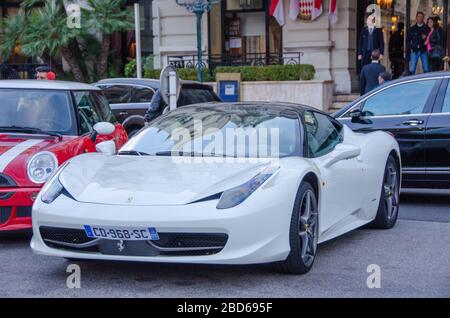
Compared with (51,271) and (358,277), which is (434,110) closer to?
(358,277)

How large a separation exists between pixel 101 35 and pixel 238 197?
1836 centimetres

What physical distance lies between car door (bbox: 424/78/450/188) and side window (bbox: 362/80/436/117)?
0.22 m

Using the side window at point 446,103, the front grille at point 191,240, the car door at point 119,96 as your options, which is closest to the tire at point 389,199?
the side window at point 446,103

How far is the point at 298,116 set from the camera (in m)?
7.16

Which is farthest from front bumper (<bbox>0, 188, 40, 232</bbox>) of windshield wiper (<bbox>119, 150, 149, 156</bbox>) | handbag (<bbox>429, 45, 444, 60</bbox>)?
handbag (<bbox>429, 45, 444, 60</bbox>)

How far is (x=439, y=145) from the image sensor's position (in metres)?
9.83

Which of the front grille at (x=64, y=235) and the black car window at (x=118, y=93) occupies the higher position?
the black car window at (x=118, y=93)

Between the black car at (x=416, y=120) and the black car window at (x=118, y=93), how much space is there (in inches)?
223

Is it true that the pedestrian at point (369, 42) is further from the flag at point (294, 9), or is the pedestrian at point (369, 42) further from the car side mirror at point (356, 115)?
the car side mirror at point (356, 115)

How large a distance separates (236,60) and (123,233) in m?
16.5

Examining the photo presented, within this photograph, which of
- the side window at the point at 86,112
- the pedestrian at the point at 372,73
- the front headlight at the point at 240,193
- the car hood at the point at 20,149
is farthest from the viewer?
the pedestrian at the point at 372,73

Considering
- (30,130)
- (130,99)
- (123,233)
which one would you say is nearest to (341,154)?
(123,233)

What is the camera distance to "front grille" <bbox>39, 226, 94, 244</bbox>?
233 inches

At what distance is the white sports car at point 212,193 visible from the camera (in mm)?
5723
